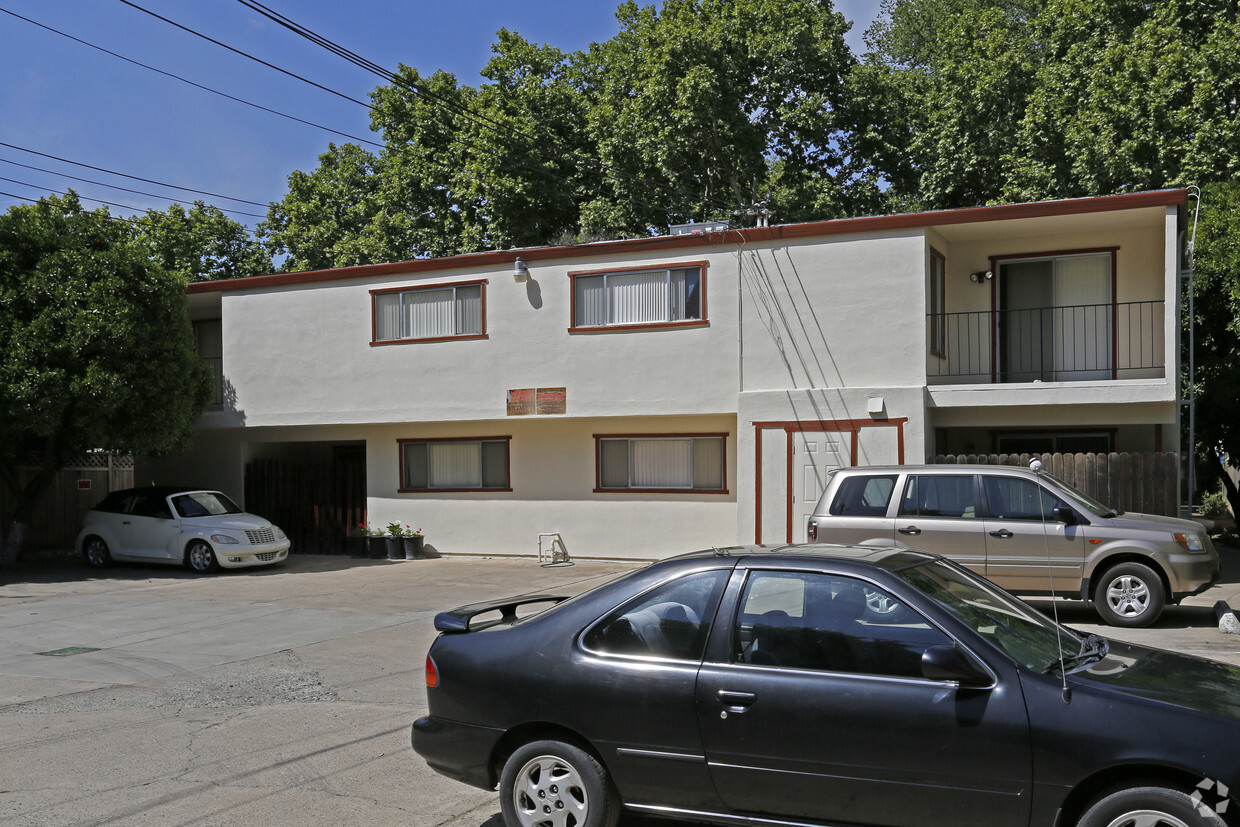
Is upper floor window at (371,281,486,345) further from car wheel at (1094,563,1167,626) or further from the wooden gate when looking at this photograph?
car wheel at (1094,563,1167,626)

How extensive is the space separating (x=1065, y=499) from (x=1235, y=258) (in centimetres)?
1105

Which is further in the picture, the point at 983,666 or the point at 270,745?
the point at 270,745

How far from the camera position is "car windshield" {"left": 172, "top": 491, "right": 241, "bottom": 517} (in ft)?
60.6

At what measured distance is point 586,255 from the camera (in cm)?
1831

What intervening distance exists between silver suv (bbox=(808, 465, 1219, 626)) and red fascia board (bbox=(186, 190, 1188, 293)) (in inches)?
223

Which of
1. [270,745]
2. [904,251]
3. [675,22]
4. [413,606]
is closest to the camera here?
[270,745]

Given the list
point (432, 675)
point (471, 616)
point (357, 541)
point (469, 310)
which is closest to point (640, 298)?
point (469, 310)

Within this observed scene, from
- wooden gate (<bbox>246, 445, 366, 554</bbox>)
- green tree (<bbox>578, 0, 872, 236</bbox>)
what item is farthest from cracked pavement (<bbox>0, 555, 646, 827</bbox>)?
green tree (<bbox>578, 0, 872, 236</bbox>)

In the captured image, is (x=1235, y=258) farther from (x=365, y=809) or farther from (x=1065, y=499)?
(x=365, y=809)

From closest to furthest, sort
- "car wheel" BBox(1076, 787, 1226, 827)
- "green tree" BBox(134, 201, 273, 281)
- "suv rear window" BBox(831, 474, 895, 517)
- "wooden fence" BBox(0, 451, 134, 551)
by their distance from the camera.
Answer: "car wheel" BBox(1076, 787, 1226, 827), "suv rear window" BBox(831, 474, 895, 517), "wooden fence" BBox(0, 451, 134, 551), "green tree" BBox(134, 201, 273, 281)

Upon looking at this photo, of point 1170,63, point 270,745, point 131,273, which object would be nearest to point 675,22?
point 1170,63

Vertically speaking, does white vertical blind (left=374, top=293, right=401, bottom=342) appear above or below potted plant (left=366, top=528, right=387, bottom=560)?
above

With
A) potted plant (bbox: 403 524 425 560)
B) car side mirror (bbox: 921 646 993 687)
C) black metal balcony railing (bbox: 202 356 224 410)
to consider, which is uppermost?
black metal balcony railing (bbox: 202 356 224 410)

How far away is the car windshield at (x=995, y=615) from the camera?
4453 mm
